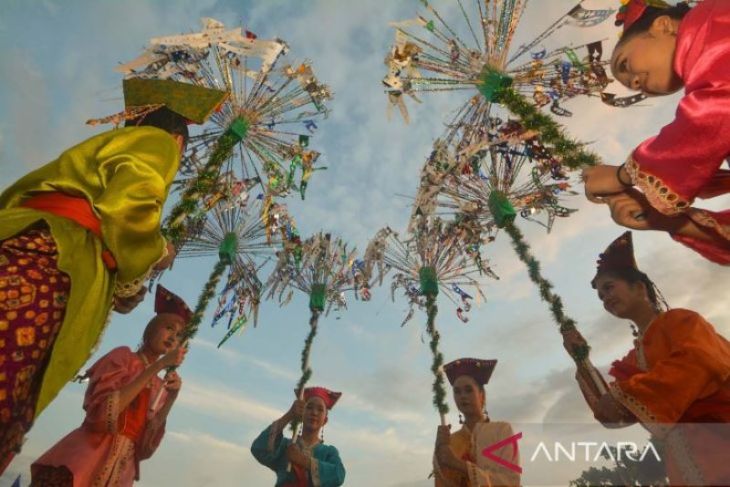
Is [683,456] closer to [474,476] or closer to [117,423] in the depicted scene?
[474,476]

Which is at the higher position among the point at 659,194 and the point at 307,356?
the point at 307,356

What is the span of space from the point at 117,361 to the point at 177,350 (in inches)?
31.5

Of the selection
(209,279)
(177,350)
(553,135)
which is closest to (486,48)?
(553,135)

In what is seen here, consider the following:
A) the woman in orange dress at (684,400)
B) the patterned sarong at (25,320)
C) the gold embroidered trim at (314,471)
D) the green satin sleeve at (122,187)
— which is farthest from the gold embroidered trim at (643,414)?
the gold embroidered trim at (314,471)

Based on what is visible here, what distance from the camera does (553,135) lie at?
236 inches

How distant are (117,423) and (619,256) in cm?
615

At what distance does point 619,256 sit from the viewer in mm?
5043

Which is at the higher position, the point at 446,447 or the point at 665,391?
the point at 446,447

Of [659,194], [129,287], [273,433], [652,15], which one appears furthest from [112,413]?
[652,15]

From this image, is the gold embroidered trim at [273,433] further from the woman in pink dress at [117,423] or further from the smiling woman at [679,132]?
the smiling woman at [679,132]

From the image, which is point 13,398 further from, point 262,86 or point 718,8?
point 262,86

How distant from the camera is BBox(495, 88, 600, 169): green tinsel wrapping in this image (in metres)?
5.68

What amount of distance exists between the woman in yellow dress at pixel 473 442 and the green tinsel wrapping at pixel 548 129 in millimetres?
3510

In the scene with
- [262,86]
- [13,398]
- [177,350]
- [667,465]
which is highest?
[262,86]
